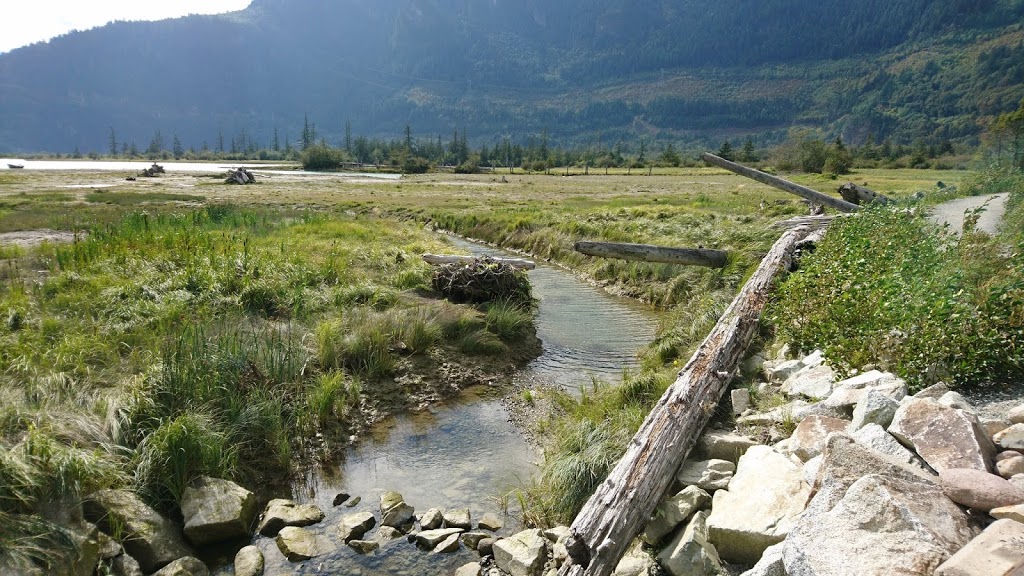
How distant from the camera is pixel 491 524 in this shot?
611 cm

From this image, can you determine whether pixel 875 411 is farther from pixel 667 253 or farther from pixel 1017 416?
pixel 667 253

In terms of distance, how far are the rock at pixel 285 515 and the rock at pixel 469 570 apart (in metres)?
1.84

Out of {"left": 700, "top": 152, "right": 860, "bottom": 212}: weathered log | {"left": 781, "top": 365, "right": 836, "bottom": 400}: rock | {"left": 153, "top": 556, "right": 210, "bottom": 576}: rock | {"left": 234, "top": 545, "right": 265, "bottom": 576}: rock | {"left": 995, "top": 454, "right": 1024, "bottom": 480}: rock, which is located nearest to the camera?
{"left": 995, "top": 454, "right": 1024, "bottom": 480}: rock

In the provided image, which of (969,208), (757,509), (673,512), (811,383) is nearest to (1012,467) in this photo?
(757,509)

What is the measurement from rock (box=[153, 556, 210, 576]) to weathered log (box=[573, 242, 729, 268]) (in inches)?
468

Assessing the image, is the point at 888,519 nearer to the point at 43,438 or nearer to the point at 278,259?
the point at 43,438

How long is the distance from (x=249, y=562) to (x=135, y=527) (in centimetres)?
109

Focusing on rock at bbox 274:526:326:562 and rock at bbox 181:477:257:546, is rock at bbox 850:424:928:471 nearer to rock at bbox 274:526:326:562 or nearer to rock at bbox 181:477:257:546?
rock at bbox 274:526:326:562

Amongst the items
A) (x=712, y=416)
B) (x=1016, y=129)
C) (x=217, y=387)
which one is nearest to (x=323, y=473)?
(x=217, y=387)

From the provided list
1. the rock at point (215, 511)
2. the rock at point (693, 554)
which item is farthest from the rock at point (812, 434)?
the rock at point (215, 511)

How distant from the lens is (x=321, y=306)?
11625mm

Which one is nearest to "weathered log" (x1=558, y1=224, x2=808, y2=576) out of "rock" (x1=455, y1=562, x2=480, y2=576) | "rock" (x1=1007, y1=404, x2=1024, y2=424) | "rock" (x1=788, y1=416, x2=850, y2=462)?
"rock" (x1=788, y1=416, x2=850, y2=462)

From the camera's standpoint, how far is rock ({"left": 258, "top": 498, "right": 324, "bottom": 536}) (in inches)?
237

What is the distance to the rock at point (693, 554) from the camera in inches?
166
